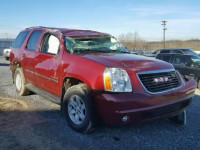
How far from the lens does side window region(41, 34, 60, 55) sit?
14.1 ft

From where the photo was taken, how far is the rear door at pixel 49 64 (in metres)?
4.07

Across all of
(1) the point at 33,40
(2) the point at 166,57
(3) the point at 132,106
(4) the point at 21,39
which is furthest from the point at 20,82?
(2) the point at 166,57

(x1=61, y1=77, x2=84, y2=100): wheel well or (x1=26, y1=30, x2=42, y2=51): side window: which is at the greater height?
(x1=26, y1=30, x2=42, y2=51): side window

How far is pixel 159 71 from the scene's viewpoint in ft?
11.3

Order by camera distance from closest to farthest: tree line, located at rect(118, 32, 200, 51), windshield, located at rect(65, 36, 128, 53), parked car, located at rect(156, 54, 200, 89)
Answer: windshield, located at rect(65, 36, 128, 53) < parked car, located at rect(156, 54, 200, 89) < tree line, located at rect(118, 32, 200, 51)

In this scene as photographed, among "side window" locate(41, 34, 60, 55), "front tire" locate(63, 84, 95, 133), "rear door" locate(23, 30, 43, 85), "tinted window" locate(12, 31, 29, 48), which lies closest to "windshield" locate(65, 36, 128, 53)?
"side window" locate(41, 34, 60, 55)

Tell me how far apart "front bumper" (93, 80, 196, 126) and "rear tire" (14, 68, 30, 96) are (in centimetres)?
319

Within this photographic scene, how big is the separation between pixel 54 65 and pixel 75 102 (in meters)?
0.92

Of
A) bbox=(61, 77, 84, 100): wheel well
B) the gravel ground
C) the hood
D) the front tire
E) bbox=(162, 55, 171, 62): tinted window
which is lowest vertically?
the gravel ground

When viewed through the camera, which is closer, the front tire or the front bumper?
the front bumper

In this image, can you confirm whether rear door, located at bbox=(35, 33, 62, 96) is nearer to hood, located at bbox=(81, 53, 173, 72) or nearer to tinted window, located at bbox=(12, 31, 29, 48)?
hood, located at bbox=(81, 53, 173, 72)

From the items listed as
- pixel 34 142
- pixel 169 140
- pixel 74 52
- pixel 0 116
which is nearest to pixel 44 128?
pixel 34 142

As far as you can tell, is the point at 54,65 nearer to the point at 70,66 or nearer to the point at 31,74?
the point at 70,66

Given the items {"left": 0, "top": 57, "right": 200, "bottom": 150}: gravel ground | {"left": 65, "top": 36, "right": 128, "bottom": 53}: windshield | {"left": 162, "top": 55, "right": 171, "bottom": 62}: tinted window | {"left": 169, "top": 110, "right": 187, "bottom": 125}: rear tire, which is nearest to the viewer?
{"left": 0, "top": 57, "right": 200, "bottom": 150}: gravel ground
